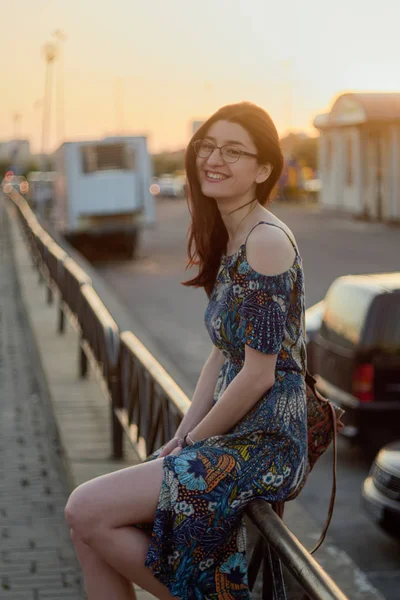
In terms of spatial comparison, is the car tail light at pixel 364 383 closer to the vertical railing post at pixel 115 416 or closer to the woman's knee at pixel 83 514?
the vertical railing post at pixel 115 416

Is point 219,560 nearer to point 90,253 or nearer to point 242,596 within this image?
point 242,596

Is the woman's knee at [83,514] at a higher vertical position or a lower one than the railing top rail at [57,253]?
higher

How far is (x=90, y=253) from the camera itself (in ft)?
104

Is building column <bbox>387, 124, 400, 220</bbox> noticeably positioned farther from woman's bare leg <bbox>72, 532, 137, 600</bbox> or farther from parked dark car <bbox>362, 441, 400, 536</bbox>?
woman's bare leg <bbox>72, 532, 137, 600</bbox>

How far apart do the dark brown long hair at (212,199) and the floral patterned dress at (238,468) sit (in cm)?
26

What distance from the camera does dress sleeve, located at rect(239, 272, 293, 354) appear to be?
2.97 m

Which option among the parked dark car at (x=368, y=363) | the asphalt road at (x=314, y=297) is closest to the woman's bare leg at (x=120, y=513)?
the asphalt road at (x=314, y=297)

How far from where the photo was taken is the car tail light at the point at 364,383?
28.1ft

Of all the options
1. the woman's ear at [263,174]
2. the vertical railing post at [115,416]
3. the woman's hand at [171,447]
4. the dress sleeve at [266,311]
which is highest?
A: the woman's ear at [263,174]

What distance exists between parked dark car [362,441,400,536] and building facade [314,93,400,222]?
107 ft

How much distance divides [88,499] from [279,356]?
64cm

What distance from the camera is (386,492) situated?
652 centimetres

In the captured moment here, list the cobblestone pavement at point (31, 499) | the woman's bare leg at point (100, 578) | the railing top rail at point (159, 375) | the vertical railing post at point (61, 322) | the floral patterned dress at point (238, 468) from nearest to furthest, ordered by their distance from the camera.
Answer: the floral patterned dress at point (238, 468), the woman's bare leg at point (100, 578), the railing top rail at point (159, 375), the cobblestone pavement at point (31, 499), the vertical railing post at point (61, 322)

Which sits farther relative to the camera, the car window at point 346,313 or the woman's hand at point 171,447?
the car window at point 346,313
